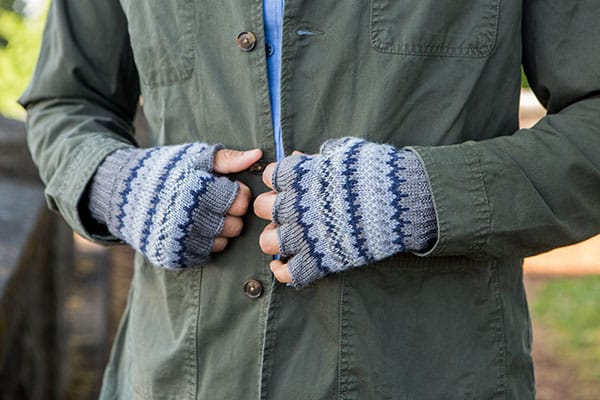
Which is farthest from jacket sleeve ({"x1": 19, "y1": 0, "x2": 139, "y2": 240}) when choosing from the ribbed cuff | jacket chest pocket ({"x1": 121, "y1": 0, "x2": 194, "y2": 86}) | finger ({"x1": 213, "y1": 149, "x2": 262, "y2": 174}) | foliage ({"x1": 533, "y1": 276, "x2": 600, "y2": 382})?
foliage ({"x1": 533, "y1": 276, "x2": 600, "y2": 382})

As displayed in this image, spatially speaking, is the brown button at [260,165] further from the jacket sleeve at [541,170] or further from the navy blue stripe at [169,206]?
the jacket sleeve at [541,170]

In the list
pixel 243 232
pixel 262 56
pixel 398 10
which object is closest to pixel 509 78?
pixel 398 10

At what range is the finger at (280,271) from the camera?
1543mm

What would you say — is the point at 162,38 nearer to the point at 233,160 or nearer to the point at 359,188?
the point at 233,160

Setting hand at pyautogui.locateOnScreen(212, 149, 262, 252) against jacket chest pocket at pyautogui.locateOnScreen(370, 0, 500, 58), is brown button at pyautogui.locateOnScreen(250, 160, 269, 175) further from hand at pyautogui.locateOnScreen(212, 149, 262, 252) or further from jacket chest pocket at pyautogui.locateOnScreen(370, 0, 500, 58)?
jacket chest pocket at pyautogui.locateOnScreen(370, 0, 500, 58)

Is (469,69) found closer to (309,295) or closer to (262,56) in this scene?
(262,56)

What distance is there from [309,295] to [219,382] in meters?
0.25

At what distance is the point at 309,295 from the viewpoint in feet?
5.25

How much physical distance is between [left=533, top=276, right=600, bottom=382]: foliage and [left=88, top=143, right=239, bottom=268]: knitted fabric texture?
13.3ft

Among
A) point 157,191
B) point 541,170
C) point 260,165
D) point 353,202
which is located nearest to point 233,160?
point 260,165

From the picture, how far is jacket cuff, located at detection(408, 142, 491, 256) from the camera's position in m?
1.48

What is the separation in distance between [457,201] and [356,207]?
0.56ft

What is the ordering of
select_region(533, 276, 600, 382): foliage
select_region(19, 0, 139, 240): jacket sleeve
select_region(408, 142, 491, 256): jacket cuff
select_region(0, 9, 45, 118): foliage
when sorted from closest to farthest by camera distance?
select_region(408, 142, 491, 256): jacket cuff
select_region(19, 0, 139, 240): jacket sleeve
select_region(533, 276, 600, 382): foliage
select_region(0, 9, 45, 118): foliage

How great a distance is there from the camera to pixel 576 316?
6043 millimetres
